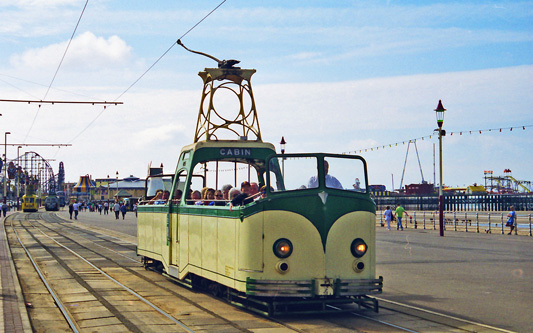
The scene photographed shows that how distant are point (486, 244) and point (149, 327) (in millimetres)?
19942

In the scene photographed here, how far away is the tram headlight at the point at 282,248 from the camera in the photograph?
33.6 ft

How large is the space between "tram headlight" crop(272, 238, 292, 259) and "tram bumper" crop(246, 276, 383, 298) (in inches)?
16.6

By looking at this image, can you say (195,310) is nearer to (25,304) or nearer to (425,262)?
(25,304)

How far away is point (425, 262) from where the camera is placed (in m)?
19.5

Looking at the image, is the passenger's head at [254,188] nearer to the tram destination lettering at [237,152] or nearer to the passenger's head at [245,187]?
the passenger's head at [245,187]

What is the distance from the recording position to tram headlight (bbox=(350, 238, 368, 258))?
418 inches

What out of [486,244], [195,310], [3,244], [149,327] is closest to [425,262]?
[486,244]

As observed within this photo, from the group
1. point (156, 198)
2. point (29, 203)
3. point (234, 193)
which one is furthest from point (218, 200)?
point (29, 203)

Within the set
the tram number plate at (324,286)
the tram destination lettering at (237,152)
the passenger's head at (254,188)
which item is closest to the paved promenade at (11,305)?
the tram number plate at (324,286)

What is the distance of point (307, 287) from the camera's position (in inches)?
400

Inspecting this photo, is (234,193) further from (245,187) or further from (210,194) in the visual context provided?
(210,194)

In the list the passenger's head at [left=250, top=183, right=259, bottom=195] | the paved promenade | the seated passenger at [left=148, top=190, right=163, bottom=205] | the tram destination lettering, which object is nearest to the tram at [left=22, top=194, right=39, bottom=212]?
the paved promenade

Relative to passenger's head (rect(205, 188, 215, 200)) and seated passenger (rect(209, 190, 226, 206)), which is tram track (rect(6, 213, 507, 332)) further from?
passenger's head (rect(205, 188, 215, 200))

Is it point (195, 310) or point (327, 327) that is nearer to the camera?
point (327, 327)
